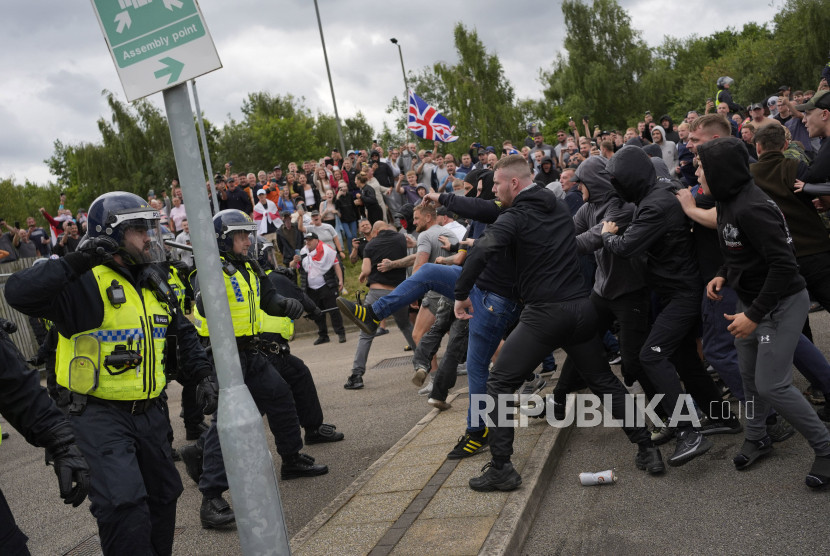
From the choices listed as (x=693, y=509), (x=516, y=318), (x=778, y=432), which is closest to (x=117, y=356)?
(x=516, y=318)

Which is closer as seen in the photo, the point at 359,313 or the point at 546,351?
the point at 546,351

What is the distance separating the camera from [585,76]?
54656 millimetres

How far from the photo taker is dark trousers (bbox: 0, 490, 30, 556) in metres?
3.12

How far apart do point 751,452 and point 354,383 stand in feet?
19.2

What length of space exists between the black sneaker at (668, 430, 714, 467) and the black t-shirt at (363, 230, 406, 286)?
549 centimetres

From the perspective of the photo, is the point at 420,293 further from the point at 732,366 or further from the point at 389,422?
the point at 732,366

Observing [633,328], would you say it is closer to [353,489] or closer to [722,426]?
[722,426]

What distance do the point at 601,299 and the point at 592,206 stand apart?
3.26 ft

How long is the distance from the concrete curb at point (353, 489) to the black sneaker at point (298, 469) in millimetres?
583

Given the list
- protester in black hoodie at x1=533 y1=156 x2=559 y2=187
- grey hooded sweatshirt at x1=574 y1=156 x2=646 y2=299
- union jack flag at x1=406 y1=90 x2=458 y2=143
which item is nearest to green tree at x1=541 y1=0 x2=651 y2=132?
union jack flag at x1=406 y1=90 x2=458 y2=143

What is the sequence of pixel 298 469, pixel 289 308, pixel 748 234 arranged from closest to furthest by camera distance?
1. pixel 748 234
2. pixel 289 308
3. pixel 298 469

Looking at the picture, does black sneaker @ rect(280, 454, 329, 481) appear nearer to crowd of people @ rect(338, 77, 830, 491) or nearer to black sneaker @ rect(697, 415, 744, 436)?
crowd of people @ rect(338, 77, 830, 491)

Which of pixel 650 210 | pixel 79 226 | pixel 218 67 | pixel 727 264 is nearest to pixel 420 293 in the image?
pixel 650 210

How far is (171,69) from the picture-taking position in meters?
3.13
